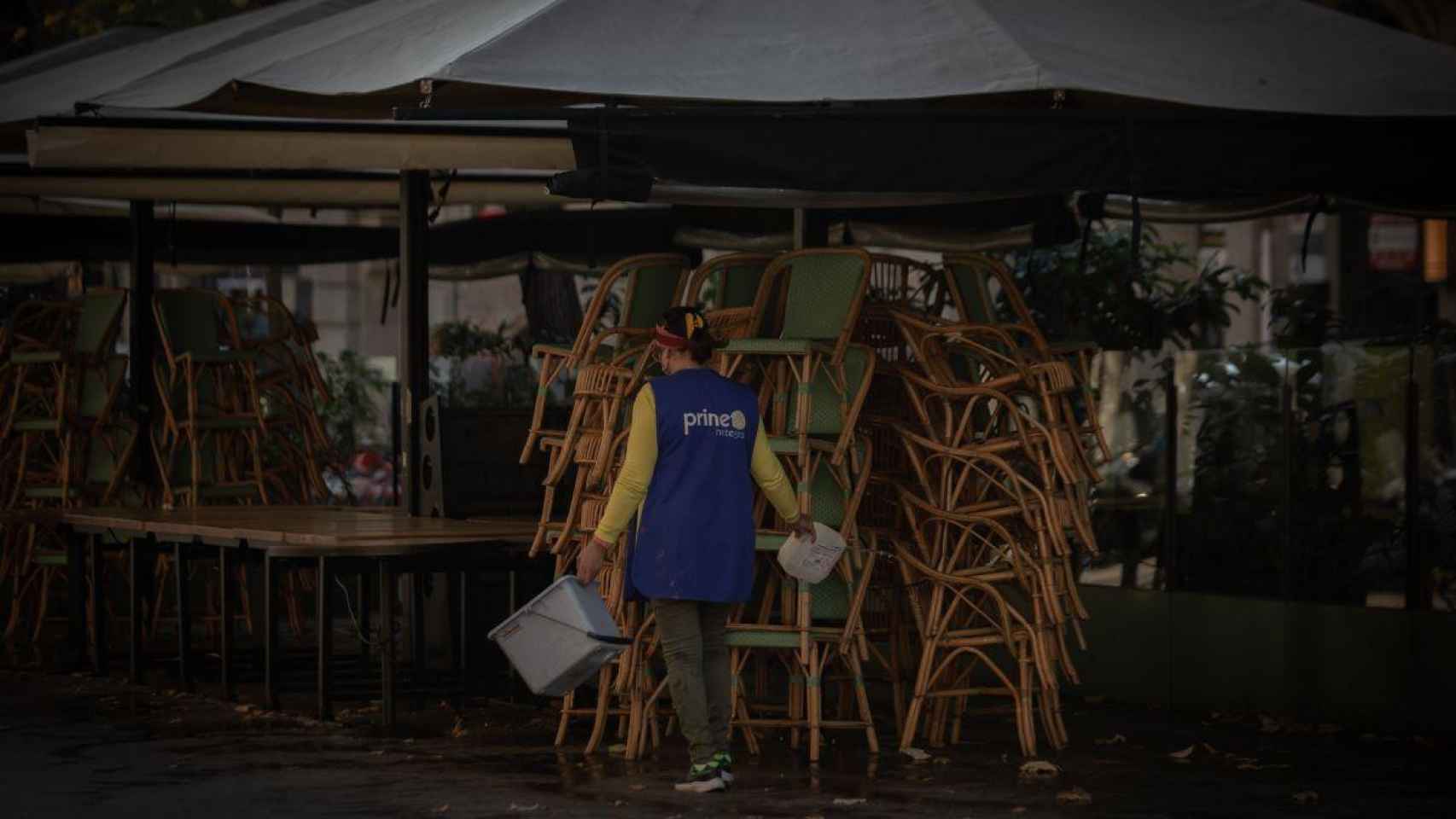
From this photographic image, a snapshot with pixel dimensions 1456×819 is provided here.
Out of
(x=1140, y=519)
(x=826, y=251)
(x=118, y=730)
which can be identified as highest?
(x=826, y=251)

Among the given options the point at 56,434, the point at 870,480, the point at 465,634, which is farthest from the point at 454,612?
the point at 870,480

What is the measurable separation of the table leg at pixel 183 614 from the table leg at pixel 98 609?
0.78 meters

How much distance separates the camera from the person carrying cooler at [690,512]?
936cm

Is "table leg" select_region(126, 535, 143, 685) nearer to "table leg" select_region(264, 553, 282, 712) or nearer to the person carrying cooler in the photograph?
"table leg" select_region(264, 553, 282, 712)

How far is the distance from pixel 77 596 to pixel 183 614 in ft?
5.12

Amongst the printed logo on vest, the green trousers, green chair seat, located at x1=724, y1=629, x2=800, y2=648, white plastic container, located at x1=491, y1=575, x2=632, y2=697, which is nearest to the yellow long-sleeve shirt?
the printed logo on vest

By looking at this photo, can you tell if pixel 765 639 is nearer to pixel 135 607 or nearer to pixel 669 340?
pixel 669 340

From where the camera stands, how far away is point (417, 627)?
12562 millimetres

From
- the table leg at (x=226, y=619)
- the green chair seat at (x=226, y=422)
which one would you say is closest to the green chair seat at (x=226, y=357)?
the green chair seat at (x=226, y=422)

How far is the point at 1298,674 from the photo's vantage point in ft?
38.6

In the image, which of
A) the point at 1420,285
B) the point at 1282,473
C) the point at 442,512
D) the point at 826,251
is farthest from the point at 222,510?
the point at 1420,285

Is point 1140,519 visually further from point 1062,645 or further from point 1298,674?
point 1062,645

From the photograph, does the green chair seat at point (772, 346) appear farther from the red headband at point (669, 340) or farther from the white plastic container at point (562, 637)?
the white plastic container at point (562, 637)

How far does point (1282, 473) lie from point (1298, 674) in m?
0.98
